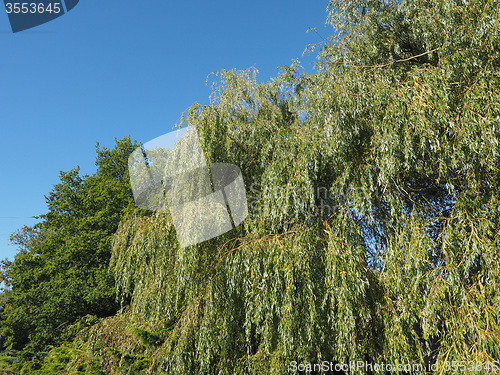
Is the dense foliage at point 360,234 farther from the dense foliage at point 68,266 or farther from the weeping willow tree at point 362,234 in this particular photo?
the dense foliage at point 68,266

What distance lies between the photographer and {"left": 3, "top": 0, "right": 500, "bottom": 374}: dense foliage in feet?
13.9

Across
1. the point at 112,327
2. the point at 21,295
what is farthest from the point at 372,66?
the point at 21,295

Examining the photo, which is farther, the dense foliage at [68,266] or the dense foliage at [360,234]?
the dense foliage at [68,266]

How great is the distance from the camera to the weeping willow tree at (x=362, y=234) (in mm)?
4215

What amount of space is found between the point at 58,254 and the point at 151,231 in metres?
8.87

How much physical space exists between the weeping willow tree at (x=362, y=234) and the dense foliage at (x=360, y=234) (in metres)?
0.02

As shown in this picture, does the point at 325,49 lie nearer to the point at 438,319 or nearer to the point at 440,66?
the point at 440,66

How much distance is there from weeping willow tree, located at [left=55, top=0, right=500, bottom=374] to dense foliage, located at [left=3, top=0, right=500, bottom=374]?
2 cm

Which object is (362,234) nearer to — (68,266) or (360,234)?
(360,234)

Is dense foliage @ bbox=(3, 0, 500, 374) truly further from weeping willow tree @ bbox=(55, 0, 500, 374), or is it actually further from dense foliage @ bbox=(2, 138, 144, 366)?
dense foliage @ bbox=(2, 138, 144, 366)

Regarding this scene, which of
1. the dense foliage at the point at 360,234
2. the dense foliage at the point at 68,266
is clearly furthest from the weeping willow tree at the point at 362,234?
the dense foliage at the point at 68,266

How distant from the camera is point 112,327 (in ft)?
22.1

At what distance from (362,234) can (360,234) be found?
244mm

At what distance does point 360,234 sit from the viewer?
16.6 feet
